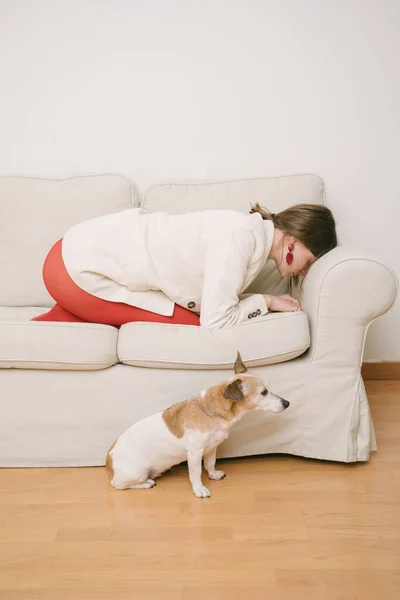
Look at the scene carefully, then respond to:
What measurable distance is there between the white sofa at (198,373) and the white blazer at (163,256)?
14cm

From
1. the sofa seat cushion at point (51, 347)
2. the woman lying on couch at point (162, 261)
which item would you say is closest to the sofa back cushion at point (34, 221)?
the woman lying on couch at point (162, 261)

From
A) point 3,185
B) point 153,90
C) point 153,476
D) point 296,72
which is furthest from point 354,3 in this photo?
point 153,476

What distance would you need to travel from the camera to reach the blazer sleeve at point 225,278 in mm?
1946

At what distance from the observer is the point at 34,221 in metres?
2.53

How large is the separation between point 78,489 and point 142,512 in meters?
0.25

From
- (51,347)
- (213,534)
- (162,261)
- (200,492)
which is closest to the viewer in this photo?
(213,534)

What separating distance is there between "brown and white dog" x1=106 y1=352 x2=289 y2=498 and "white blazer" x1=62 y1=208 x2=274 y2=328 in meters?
0.27

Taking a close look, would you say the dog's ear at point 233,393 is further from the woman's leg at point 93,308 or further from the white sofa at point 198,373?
the woman's leg at point 93,308

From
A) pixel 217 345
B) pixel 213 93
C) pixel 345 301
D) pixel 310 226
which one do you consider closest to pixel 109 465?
pixel 217 345

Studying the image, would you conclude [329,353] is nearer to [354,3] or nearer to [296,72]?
[296,72]

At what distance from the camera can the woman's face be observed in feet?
6.97

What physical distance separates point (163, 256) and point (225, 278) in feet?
0.89

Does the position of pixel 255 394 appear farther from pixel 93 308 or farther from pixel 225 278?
pixel 93 308

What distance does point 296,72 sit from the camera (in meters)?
2.74
